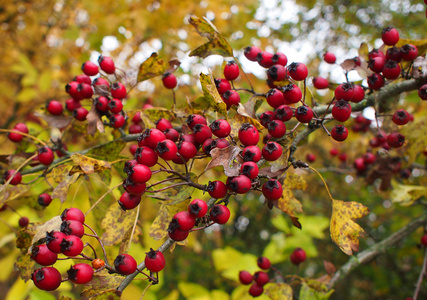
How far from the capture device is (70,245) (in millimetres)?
953

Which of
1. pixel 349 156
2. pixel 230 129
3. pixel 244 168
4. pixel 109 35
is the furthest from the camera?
pixel 109 35

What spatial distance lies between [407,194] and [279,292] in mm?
1195

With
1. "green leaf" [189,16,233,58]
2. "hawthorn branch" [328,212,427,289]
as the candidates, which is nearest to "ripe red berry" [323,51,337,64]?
"green leaf" [189,16,233,58]

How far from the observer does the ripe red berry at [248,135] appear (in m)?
1.02

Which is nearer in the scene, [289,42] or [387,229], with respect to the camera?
[387,229]

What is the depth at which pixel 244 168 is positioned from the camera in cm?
95

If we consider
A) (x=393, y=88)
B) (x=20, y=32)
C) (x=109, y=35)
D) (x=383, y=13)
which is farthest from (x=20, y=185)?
(x=383, y=13)

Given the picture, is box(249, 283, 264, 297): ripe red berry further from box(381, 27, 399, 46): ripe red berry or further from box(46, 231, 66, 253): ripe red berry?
box(381, 27, 399, 46): ripe red berry

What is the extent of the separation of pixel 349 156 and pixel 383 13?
4.00 meters

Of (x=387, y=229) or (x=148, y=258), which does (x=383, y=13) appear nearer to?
(x=387, y=229)

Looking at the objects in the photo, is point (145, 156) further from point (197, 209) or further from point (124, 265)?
point (124, 265)

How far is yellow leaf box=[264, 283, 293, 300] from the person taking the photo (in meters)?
1.55

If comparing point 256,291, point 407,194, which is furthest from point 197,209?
point 407,194

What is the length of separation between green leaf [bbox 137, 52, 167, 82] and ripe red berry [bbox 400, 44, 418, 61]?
1.09 m
